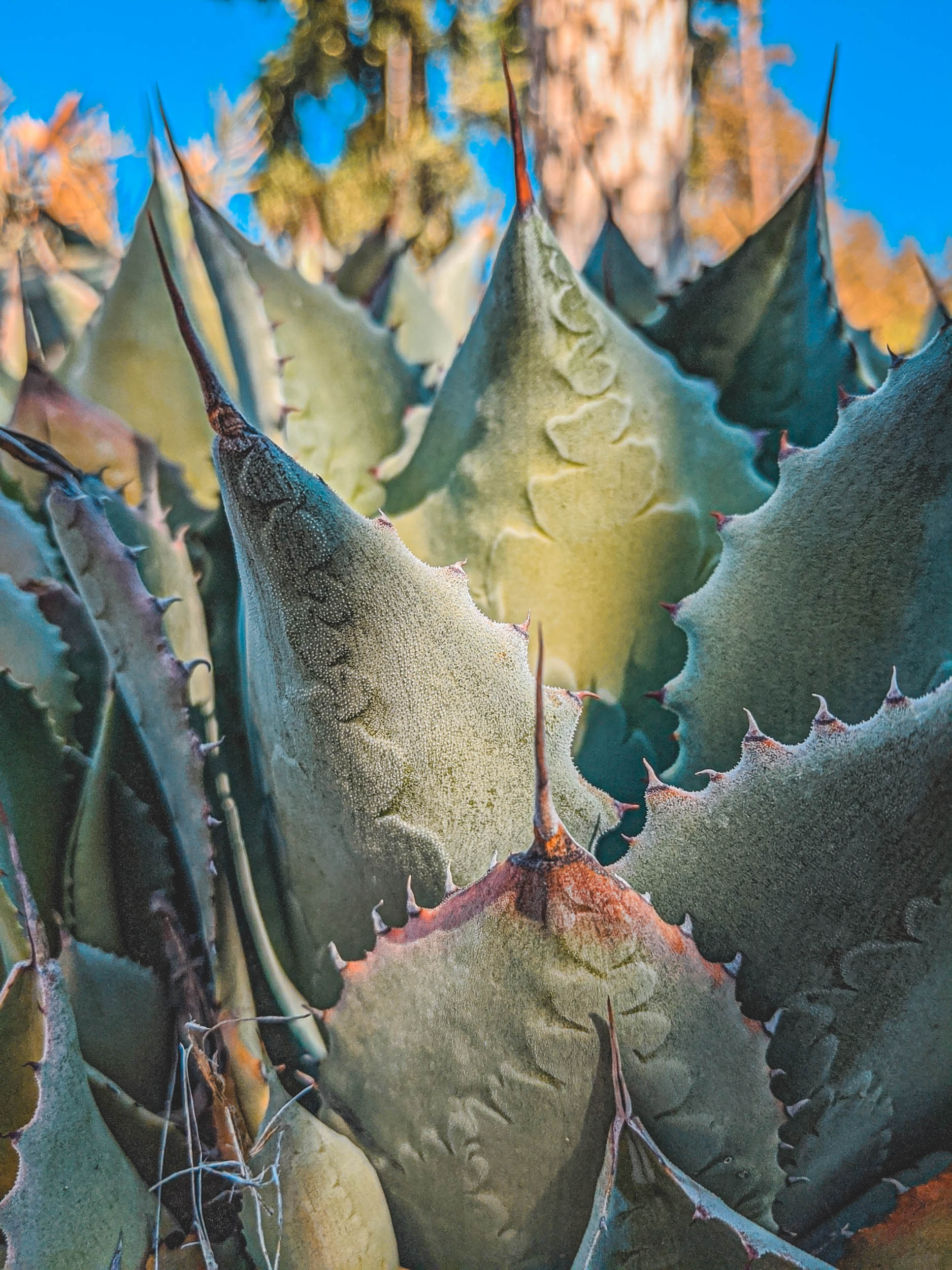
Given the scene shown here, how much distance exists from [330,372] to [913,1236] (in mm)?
784

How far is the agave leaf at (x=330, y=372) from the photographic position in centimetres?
91

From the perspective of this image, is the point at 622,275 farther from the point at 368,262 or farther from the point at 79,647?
the point at 79,647

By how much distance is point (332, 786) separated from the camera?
1.79ft

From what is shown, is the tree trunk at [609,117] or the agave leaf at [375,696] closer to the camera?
the agave leaf at [375,696]

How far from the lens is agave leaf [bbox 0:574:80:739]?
0.63m

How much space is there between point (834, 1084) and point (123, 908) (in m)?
0.39

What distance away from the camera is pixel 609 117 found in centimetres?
207

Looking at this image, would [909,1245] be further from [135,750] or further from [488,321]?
[488,321]

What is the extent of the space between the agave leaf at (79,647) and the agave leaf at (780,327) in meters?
0.53

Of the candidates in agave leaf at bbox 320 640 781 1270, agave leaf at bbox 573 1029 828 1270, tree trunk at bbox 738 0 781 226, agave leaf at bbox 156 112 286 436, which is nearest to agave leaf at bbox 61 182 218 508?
agave leaf at bbox 156 112 286 436

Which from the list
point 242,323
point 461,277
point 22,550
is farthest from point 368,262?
point 22,550

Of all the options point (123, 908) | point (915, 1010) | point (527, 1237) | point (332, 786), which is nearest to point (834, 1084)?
point (915, 1010)

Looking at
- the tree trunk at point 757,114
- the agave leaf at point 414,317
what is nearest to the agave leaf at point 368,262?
the agave leaf at point 414,317

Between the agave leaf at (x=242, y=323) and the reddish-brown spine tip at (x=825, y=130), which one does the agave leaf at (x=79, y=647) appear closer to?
the agave leaf at (x=242, y=323)
